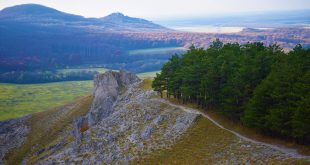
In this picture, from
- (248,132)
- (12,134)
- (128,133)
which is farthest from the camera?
(12,134)

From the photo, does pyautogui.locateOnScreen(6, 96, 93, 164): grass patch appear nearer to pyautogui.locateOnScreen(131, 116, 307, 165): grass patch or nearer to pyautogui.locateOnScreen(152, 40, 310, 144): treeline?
pyautogui.locateOnScreen(152, 40, 310, 144): treeline

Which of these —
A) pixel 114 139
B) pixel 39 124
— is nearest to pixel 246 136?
pixel 114 139

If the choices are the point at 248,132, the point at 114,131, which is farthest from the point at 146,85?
the point at 248,132

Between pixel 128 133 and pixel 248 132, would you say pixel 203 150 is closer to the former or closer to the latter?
pixel 248 132

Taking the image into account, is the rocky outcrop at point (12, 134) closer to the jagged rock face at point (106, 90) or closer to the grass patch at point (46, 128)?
the grass patch at point (46, 128)

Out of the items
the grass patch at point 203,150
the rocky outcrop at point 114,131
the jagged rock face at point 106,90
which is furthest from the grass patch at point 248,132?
the jagged rock face at point 106,90

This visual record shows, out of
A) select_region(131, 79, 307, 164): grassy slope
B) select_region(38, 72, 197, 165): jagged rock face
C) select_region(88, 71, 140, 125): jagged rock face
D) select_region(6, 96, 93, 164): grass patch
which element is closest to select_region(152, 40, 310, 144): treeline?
select_region(131, 79, 307, 164): grassy slope

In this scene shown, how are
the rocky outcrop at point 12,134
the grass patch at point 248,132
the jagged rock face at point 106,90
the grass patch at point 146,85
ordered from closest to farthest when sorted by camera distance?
the grass patch at point 248,132, the jagged rock face at point 106,90, the grass patch at point 146,85, the rocky outcrop at point 12,134

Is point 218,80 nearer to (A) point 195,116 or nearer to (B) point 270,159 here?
(A) point 195,116
